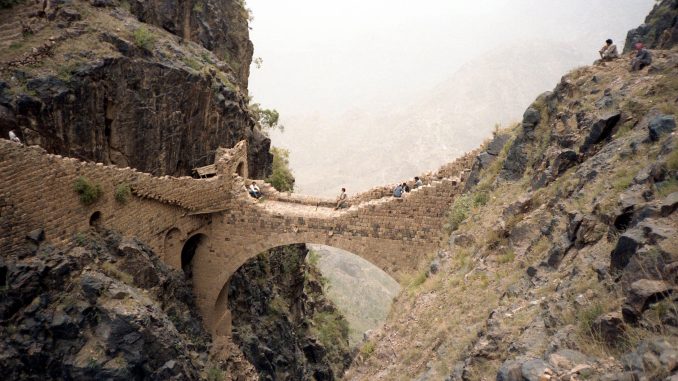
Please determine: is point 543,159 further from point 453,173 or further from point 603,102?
point 453,173

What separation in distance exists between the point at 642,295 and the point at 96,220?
14.9m

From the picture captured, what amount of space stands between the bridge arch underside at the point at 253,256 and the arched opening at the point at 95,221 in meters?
5.67

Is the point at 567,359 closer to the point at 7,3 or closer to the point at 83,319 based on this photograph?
the point at 83,319

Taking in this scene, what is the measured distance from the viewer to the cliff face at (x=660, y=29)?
13617 mm

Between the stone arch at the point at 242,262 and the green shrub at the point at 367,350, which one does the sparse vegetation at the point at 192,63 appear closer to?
the stone arch at the point at 242,262

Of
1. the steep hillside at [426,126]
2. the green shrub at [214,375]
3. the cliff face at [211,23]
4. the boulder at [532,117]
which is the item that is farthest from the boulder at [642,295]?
the steep hillside at [426,126]

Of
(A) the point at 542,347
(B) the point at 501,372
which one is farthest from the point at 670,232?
(B) the point at 501,372

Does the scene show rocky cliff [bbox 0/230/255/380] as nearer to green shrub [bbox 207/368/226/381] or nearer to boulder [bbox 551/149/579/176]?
green shrub [bbox 207/368/226/381]

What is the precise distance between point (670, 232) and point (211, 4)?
80.3 feet

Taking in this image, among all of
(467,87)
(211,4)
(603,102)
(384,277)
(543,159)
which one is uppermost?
(467,87)

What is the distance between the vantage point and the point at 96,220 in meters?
15.5

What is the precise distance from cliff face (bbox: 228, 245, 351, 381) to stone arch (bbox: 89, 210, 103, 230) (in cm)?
882

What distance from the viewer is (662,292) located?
540 cm

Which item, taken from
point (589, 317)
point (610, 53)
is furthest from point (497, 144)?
point (589, 317)
